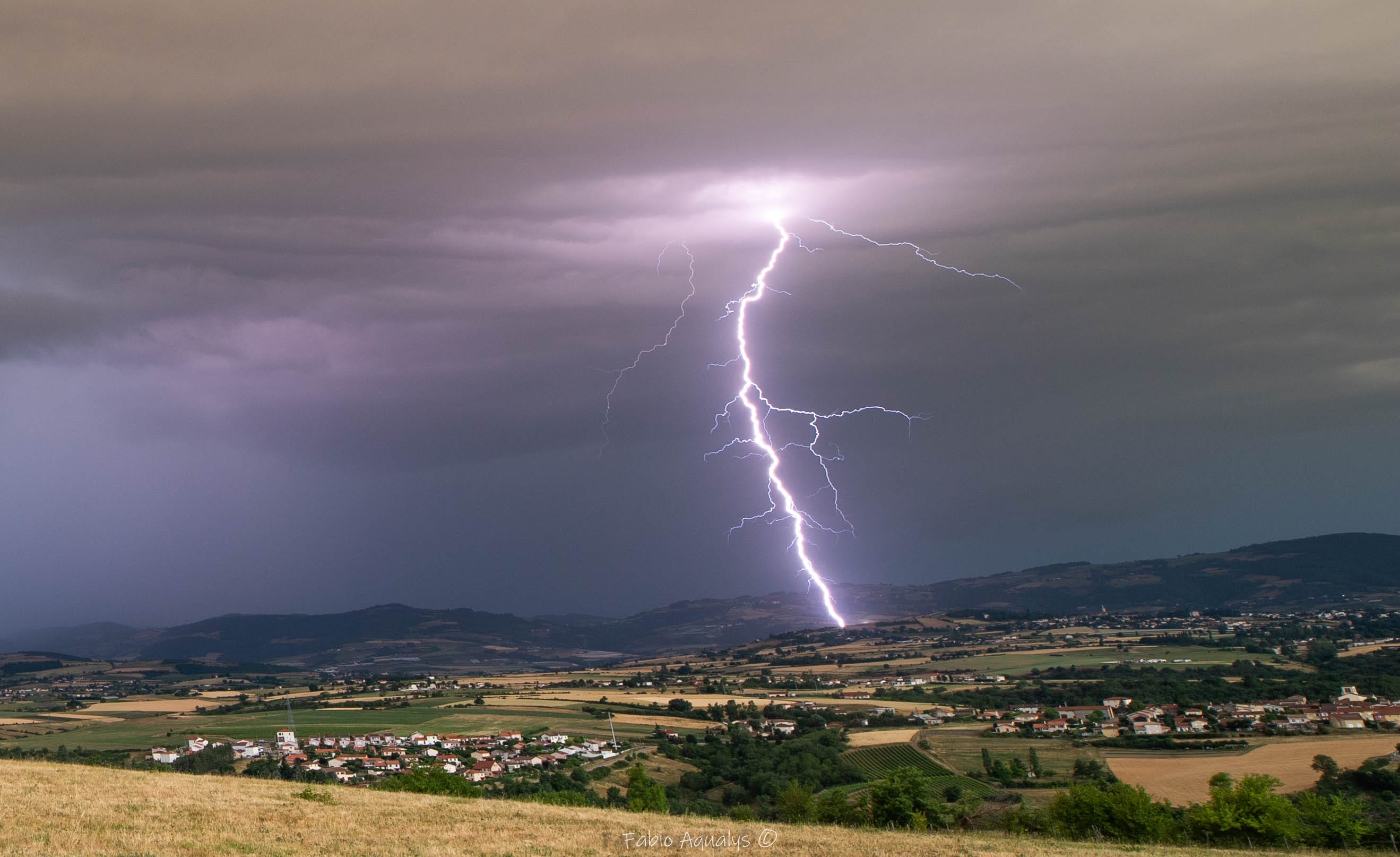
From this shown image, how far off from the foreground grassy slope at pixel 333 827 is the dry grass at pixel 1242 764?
26216 millimetres

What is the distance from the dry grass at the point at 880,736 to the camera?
65188 mm

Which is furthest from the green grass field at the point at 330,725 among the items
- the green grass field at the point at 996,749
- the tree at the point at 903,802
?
the tree at the point at 903,802

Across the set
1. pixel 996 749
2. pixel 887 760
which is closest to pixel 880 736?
pixel 887 760

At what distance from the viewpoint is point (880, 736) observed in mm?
67938

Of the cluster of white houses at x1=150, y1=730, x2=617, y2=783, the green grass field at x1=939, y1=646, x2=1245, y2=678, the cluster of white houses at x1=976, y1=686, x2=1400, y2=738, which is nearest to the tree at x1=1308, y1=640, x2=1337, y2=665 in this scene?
the green grass field at x1=939, y1=646, x2=1245, y2=678

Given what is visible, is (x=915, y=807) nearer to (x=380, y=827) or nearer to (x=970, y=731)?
(x=380, y=827)

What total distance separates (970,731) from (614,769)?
2812 centimetres

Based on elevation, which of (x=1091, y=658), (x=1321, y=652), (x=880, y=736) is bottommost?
(x=1091, y=658)

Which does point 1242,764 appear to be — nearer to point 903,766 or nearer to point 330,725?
point 903,766

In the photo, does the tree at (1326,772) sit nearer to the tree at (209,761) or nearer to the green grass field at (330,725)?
the green grass field at (330,725)

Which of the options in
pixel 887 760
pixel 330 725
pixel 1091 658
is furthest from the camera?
pixel 1091 658

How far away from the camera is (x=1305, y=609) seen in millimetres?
192625

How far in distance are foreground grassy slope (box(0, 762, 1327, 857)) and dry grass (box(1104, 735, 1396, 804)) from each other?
26216 millimetres

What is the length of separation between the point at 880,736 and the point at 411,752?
102ft
